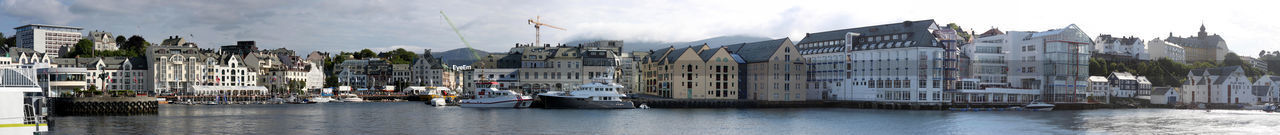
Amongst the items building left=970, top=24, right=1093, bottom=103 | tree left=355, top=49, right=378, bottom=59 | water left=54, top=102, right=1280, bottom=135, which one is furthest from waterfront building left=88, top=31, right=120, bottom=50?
building left=970, top=24, right=1093, bottom=103

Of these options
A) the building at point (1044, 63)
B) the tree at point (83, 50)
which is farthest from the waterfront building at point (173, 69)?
the building at point (1044, 63)

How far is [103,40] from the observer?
169 meters

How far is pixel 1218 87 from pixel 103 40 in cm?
15573

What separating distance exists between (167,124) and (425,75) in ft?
339

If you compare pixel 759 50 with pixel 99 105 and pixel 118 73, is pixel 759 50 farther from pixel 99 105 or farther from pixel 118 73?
pixel 118 73

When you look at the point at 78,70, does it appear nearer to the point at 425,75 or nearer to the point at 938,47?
the point at 425,75

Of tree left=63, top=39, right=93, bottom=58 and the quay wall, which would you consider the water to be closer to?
the quay wall

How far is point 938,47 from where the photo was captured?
95.0 m

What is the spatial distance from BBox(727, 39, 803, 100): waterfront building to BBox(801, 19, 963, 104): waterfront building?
12.5 ft

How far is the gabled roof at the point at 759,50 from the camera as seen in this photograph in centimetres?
10450

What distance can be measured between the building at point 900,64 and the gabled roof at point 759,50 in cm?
641

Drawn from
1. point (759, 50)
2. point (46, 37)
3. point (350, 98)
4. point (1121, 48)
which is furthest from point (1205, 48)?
point (46, 37)

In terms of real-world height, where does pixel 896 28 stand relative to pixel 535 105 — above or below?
above

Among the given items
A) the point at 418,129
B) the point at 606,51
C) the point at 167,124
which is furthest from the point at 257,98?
the point at 418,129
